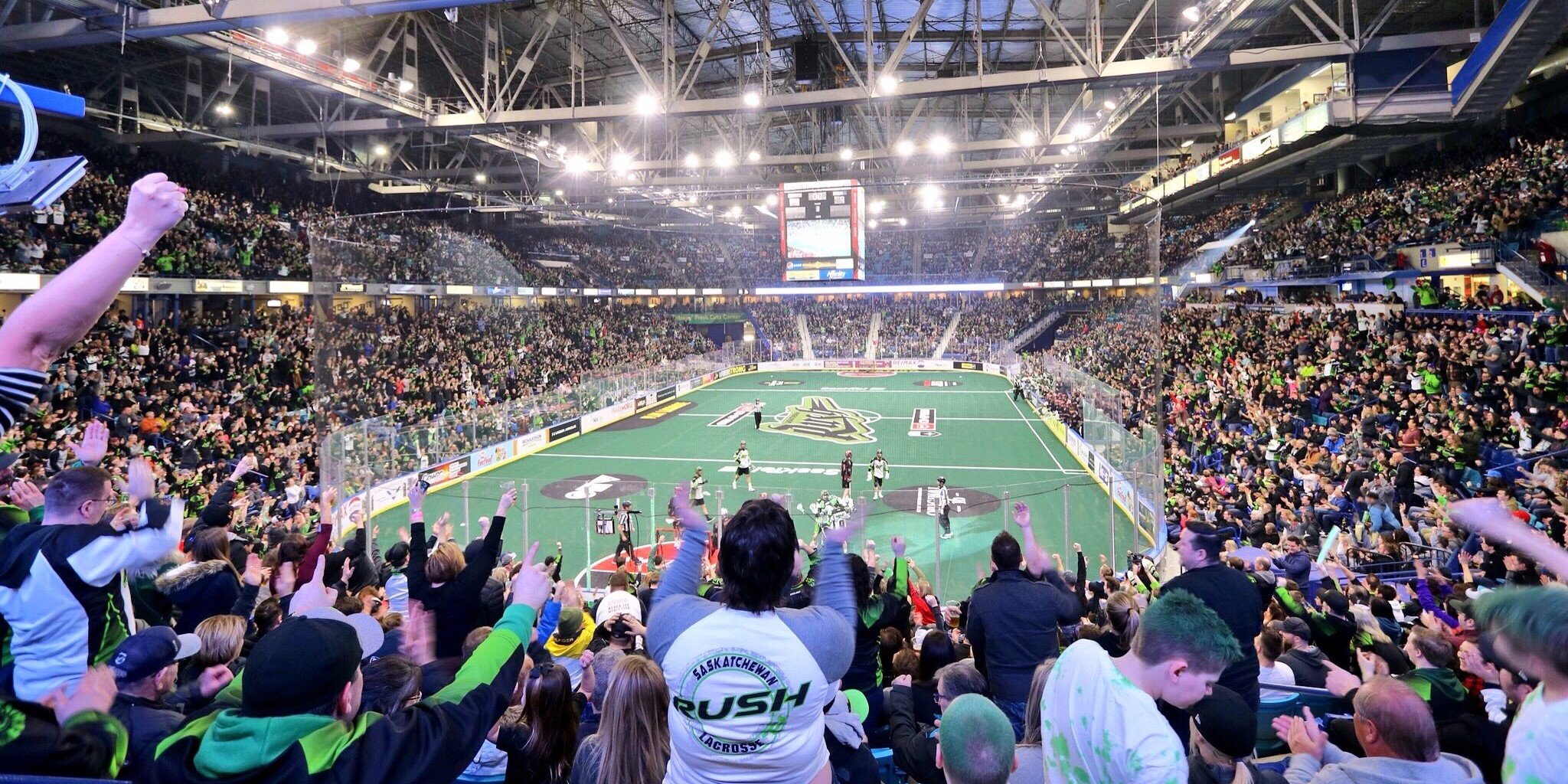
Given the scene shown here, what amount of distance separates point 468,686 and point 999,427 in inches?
1138

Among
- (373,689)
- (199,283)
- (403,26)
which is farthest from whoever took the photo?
(199,283)

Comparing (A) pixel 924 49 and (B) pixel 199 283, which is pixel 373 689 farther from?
(A) pixel 924 49

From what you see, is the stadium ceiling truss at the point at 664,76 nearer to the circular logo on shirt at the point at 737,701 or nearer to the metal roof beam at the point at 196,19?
the metal roof beam at the point at 196,19

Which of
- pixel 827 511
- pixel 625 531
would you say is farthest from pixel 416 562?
pixel 827 511

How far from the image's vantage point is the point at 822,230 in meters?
27.5

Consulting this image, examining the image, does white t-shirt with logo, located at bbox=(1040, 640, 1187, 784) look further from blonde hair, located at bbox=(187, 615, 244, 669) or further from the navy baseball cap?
blonde hair, located at bbox=(187, 615, 244, 669)

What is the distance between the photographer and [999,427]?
29.4m

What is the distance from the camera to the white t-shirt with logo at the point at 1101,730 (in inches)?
86.1

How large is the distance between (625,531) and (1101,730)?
1203 centimetres

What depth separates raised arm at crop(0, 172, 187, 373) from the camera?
185cm

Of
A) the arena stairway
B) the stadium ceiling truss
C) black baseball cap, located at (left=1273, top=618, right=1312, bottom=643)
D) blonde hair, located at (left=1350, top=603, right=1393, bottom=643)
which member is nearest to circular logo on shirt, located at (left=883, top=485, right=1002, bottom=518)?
the stadium ceiling truss

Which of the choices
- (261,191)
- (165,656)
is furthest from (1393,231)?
(261,191)

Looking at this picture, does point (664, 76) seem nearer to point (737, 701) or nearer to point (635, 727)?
point (635, 727)

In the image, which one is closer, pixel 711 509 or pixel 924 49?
pixel 711 509
